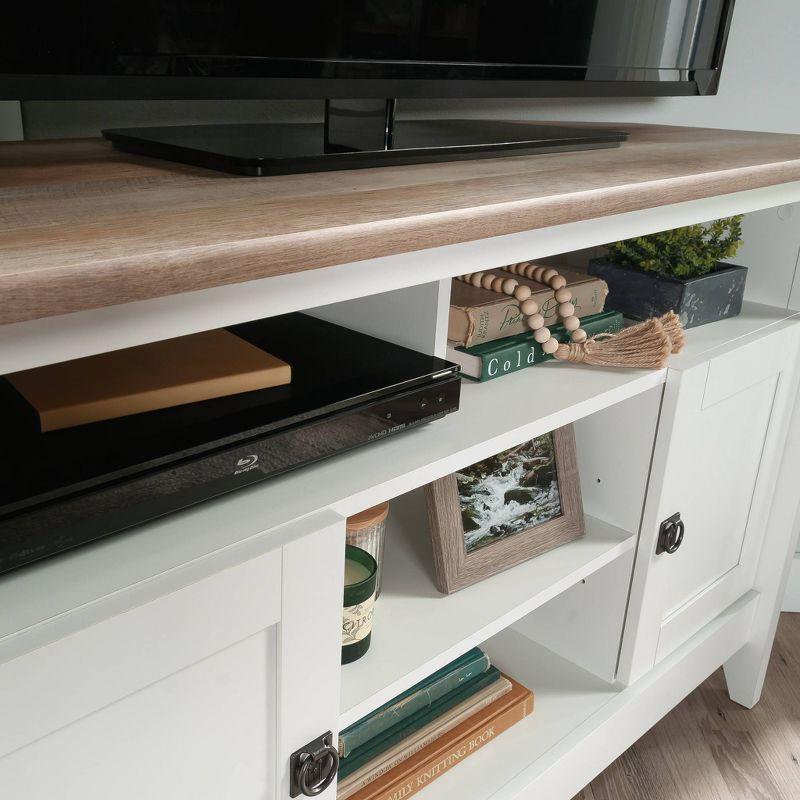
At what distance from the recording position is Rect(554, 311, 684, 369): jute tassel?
37.5 inches

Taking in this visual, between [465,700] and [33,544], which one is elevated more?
[33,544]

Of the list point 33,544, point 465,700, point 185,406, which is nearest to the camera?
point 33,544

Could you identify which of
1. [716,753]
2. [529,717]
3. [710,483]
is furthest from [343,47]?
[716,753]

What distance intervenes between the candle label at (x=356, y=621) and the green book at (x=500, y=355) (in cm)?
26

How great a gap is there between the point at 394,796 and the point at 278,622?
0.47 m

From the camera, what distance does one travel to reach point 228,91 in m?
0.69

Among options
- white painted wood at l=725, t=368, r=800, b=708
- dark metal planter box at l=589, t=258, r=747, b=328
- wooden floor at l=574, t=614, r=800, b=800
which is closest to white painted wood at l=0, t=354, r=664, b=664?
dark metal planter box at l=589, t=258, r=747, b=328

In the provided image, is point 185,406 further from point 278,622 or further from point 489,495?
point 489,495

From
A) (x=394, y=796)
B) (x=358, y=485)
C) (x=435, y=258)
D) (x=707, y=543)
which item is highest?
(x=435, y=258)

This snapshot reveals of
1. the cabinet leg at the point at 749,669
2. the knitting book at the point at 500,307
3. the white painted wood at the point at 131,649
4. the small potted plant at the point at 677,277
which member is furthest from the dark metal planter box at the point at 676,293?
the white painted wood at the point at 131,649

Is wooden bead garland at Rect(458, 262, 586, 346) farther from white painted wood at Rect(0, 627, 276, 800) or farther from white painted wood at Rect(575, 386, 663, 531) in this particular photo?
white painted wood at Rect(0, 627, 276, 800)

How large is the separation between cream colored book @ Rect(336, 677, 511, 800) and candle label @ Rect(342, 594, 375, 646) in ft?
0.72

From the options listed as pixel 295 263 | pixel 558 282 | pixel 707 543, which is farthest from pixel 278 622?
pixel 707 543

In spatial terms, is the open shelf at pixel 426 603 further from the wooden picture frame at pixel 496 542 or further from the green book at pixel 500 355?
the green book at pixel 500 355
